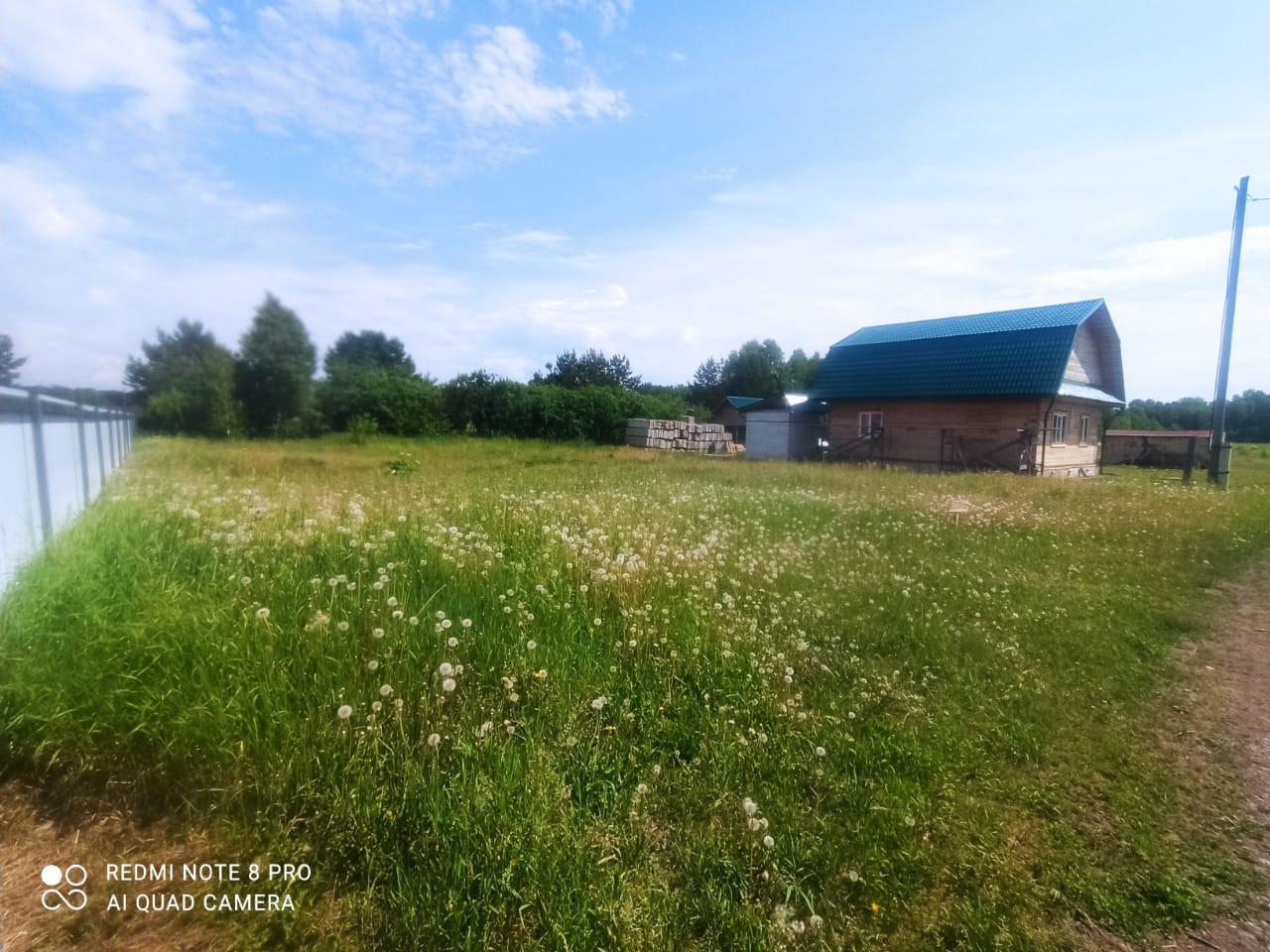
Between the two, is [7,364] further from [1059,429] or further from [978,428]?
[1059,429]

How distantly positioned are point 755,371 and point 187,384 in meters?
58.6

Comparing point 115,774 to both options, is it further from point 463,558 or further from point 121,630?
point 463,558

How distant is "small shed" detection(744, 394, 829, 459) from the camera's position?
25766mm

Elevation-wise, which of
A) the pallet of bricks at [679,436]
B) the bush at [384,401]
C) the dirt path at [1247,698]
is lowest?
the dirt path at [1247,698]

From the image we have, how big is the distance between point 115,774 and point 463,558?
242 centimetres

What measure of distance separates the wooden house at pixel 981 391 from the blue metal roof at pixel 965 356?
0.12 feet

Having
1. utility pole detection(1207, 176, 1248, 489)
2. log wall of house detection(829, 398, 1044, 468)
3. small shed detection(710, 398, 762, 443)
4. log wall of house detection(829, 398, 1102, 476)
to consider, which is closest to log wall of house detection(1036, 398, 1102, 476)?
log wall of house detection(829, 398, 1102, 476)

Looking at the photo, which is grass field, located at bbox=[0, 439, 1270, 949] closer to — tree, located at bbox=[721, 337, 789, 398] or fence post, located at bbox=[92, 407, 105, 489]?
fence post, located at bbox=[92, 407, 105, 489]

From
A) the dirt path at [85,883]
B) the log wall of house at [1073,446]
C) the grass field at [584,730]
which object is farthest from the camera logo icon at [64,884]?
the log wall of house at [1073,446]

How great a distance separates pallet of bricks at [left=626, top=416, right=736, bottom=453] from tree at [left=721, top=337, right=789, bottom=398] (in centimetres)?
2582

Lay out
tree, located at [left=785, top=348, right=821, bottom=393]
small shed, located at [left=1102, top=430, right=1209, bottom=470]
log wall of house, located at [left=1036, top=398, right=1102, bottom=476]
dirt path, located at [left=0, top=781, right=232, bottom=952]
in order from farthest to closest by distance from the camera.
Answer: tree, located at [left=785, top=348, right=821, bottom=393] < small shed, located at [left=1102, top=430, right=1209, bottom=470] < log wall of house, located at [left=1036, top=398, right=1102, bottom=476] < dirt path, located at [left=0, top=781, right=232, bottom=952]

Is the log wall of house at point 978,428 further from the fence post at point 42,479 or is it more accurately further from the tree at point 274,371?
the fence post at point 42,479

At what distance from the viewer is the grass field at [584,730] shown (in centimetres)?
227

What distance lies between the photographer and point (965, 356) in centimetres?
2048
